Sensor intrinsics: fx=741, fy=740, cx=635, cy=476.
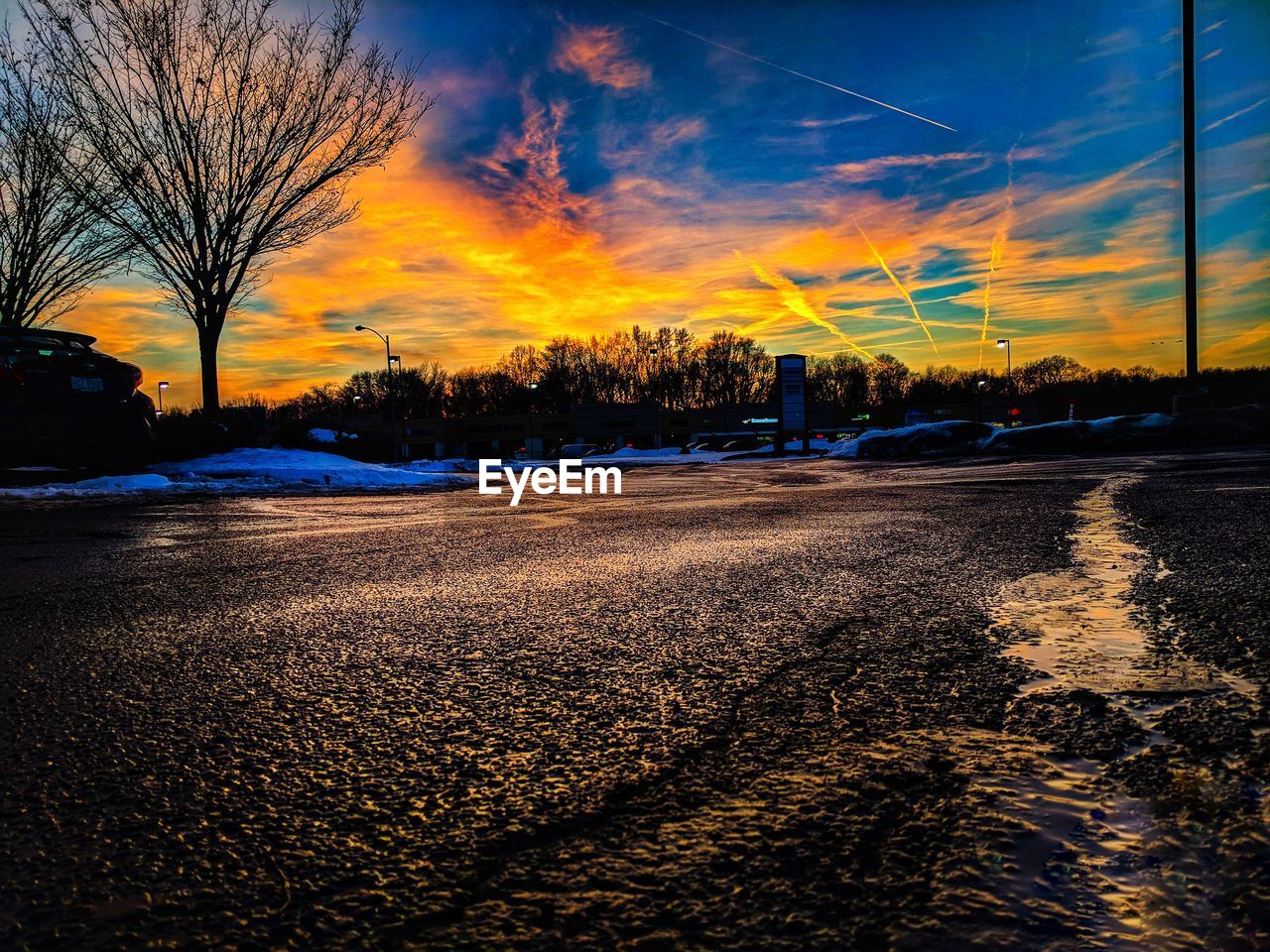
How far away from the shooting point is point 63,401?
11594 mm

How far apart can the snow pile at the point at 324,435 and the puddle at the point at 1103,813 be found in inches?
762

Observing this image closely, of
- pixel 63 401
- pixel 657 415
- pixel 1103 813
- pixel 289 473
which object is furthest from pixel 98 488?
pixel 657 415

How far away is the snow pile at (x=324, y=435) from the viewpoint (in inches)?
767

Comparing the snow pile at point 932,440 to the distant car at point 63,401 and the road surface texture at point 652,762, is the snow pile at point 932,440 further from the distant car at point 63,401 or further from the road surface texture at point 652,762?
the distant car at point 63,401

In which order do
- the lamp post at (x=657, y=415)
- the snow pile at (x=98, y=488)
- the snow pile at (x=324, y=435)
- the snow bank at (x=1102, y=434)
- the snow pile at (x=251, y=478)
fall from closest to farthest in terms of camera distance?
the snow pile at (x=98, y=488), the snow pile at (x=251, y=478), the snow bank at (x=1102, y=434), the snow pile at (x=324, y=435), the lamp post at (x=657, y=415)

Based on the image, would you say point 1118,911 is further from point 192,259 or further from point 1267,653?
point 192,259

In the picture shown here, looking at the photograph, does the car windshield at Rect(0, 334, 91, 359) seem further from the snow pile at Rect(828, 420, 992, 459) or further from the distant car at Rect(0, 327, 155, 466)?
the snow pile at Rect(828, 420, 992, 459)

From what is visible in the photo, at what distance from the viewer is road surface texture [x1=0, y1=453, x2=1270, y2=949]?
3.70 ft

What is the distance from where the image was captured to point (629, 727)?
184 cm

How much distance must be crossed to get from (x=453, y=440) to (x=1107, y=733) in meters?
105

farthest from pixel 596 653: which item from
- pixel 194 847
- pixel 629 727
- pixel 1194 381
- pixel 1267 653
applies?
pixel 1194 381

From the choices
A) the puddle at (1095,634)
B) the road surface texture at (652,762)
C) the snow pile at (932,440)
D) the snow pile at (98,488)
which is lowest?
the road surface texture at (652,762)

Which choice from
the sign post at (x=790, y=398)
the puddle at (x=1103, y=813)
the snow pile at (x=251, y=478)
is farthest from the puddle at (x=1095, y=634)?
the sign post at (x=790, y=398)

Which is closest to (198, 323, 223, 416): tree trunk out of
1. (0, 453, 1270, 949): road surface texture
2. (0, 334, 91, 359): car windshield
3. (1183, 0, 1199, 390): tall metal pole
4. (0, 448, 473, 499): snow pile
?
(0, 448, 473, 499): snow pile
